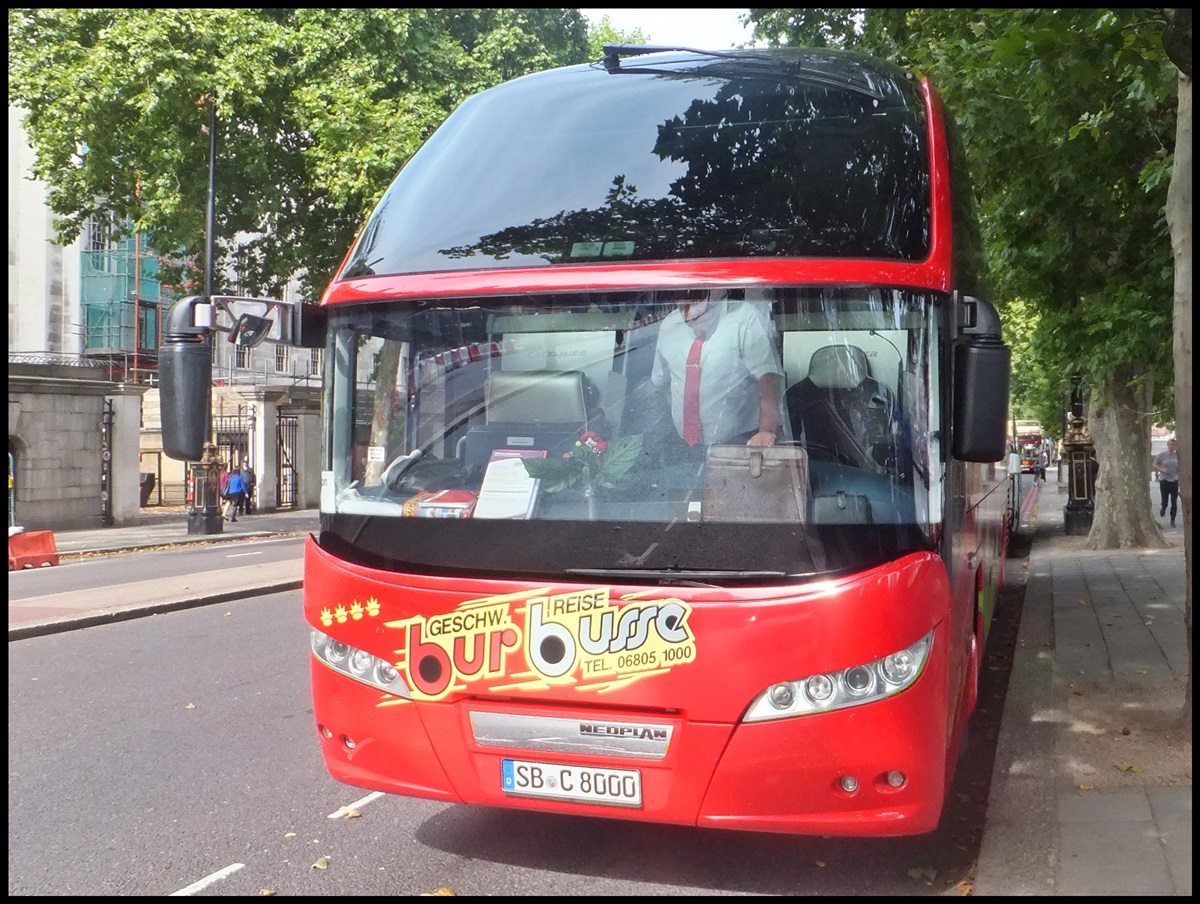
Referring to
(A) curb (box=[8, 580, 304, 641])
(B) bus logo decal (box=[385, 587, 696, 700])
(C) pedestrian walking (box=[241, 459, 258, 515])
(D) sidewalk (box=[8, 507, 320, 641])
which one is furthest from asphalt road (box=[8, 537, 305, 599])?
(B) bus logo decal (box=[385, 587, 696, 700])

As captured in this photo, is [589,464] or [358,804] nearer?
[589,464]

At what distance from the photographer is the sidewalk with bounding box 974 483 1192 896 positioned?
14.5 ft

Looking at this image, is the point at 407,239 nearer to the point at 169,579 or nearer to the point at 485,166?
the point at 485,166

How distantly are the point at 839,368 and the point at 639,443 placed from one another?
74cm

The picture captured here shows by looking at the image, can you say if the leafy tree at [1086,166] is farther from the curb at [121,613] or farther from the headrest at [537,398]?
the curb at [121,613]

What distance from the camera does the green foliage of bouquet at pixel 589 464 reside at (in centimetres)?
435

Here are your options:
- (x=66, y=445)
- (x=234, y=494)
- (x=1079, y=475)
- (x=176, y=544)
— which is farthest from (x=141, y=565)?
(x=1079, y=475)

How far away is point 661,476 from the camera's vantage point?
14.1 feet

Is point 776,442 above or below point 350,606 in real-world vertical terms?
above

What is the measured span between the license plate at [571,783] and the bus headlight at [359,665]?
48cm

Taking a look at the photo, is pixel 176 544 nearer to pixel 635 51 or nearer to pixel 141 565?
pixel 141 565

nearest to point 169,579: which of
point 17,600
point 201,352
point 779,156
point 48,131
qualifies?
point 17,600

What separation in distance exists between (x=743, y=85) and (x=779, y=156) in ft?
1.93

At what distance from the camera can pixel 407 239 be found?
493 cm
